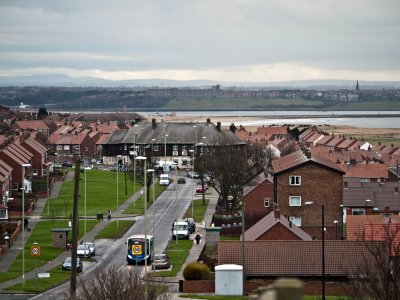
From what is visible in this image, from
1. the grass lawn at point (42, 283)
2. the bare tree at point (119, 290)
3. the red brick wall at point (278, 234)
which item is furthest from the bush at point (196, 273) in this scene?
the bare tree at point (119, 290)

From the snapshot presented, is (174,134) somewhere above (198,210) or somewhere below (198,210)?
above

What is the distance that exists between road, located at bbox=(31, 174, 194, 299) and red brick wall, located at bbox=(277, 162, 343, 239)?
7.87 m

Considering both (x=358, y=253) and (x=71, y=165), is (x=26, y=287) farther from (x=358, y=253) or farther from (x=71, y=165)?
(x=71, y=165)

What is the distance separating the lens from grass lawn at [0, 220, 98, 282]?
54.4 m

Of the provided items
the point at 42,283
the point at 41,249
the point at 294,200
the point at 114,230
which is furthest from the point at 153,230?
the point at 42,283

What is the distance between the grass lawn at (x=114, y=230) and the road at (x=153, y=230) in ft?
1.55

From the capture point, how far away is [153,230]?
72062 millimetres

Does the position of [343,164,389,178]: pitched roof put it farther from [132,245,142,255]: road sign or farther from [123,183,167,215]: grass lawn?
[132,245,142,255]: road sign

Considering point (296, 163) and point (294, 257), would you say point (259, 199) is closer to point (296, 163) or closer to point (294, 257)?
point (296, 163)

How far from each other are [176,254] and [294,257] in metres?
14.8

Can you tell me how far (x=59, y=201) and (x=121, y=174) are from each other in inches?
1213

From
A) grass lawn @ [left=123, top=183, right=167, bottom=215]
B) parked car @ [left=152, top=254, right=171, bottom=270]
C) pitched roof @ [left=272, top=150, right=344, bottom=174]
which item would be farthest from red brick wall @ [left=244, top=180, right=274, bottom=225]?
parked car @ [left=152, top=254, right=171, bottom=270]

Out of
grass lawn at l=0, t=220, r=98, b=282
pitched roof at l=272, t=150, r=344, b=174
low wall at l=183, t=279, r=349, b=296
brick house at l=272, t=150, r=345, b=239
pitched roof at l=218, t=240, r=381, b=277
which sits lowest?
grass lawn at l=0, t=220, r=98, b=282

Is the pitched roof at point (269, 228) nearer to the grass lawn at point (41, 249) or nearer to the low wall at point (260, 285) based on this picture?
the low wall at point (260, 285)
